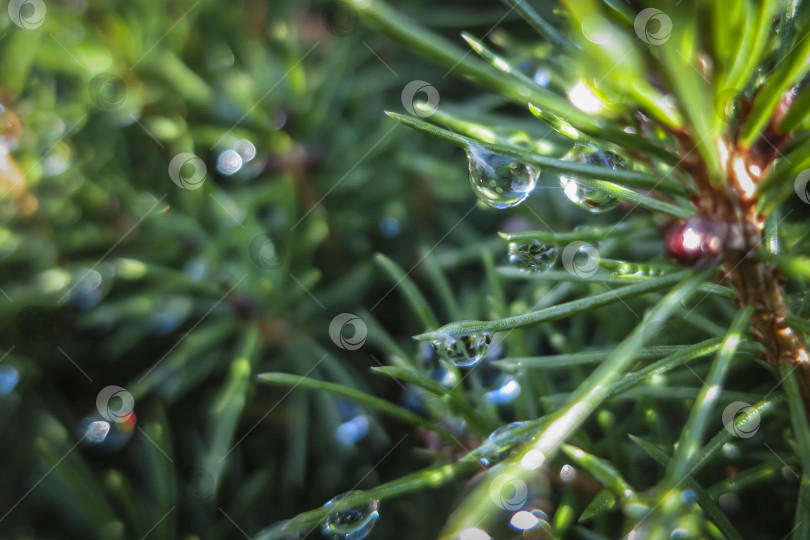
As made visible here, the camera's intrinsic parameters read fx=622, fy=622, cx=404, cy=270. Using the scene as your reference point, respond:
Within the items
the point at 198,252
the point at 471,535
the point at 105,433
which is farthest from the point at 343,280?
the point at 471,535

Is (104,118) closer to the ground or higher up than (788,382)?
closer to the ground

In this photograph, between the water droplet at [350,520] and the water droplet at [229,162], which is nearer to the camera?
the water droplet at [350,520]

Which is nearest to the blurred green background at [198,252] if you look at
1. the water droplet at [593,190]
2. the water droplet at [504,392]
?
the water droplet at [504,392]

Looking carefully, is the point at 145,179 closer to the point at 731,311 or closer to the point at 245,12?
the point at 245,12

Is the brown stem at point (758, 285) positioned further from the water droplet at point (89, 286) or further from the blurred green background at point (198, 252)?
the water droplet at point (89, 286)

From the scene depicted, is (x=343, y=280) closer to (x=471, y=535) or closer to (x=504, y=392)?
(x=504, y=392)

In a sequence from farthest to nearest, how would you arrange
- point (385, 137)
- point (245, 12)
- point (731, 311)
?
point (245, 12), point (385, 137), point (731, 311)

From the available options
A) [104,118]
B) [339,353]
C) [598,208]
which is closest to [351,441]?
[339,353]
